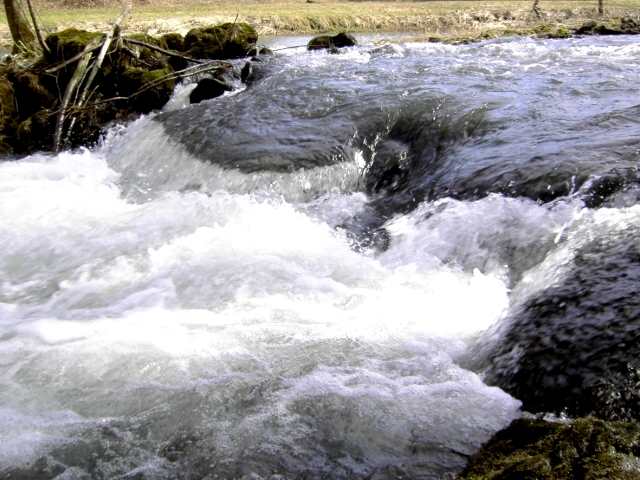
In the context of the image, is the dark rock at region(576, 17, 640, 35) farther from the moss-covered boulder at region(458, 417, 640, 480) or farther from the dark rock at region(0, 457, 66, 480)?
the dark rock at region(0, 457, 66, 480)

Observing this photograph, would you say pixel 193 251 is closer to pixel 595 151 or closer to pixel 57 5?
pixel 595 151

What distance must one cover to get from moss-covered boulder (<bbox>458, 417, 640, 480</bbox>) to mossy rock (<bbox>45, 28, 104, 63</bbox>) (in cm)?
1100

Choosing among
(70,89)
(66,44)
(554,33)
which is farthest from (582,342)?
(554,33)

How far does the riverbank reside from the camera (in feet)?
90.5

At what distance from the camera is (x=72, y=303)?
5.20 m

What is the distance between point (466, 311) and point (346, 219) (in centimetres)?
253

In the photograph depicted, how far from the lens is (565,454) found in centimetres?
250

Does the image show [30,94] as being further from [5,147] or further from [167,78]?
[167,78]

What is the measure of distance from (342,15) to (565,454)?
29937 millimetres

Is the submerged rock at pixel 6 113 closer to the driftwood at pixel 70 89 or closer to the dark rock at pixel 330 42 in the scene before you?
the driftwood at pixel 70 89

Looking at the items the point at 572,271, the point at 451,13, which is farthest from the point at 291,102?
the point at 451,13

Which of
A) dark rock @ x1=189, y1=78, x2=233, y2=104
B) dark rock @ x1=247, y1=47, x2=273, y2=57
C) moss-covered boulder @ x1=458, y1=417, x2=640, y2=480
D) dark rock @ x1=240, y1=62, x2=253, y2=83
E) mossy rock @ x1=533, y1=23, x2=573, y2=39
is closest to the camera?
moss-covered boulder @ x1=458, y1=417, x2=640, y2=480

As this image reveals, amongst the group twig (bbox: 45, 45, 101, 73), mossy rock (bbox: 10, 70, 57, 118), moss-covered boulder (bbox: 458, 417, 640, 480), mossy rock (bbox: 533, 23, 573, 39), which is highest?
twig (bbox: 45, 45, 101, 73)

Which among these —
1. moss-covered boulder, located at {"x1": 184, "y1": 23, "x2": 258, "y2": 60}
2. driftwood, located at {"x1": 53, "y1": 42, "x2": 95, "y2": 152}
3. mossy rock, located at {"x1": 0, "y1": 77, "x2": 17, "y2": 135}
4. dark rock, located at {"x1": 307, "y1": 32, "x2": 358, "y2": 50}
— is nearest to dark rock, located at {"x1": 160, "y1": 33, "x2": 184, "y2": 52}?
moss-covered boulder, located at {"x1": 184, "y1": 23, "x2": 258, "y2": 60}
